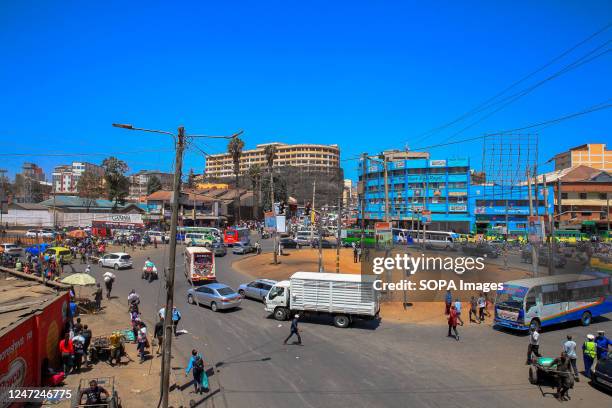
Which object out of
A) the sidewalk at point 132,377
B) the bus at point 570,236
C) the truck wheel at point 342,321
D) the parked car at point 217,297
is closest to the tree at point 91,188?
the parked car at point 217,297

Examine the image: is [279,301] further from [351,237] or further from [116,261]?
[351,237]

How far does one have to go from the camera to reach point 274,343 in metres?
17.8

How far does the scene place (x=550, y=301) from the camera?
A: 20.4 m

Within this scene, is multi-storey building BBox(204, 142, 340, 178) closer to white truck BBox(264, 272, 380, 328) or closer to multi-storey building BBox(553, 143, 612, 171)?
multi-storey building BBox(553, 143, 612, 171)

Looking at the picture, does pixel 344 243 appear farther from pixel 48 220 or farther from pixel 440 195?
pixel 48 220

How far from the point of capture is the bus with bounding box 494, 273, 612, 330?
780 inches

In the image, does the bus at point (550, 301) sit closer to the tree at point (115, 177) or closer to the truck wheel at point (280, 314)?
the truck wheel at point (280, 314)

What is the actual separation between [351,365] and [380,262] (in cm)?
1319

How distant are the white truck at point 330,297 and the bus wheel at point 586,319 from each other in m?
10.4

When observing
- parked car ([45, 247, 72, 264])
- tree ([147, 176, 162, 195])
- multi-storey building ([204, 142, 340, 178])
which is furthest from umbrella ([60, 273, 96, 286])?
multi-storey building ([204, 142, 340, 178])

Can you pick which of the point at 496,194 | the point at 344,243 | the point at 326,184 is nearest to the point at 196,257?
the point at 344,243

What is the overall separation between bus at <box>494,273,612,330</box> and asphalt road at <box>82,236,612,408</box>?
2.34 ft

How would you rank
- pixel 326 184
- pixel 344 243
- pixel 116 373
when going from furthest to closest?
1. pixel 326 184
2. pixel 344 243
3. pixel 116 373

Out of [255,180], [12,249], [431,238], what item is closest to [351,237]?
[431,238]
